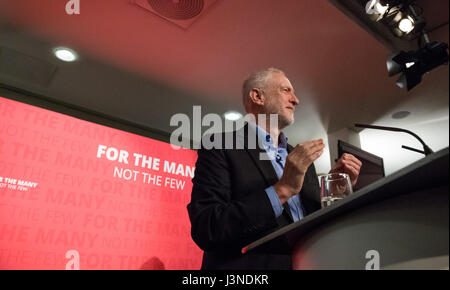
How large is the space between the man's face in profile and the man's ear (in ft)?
0.06

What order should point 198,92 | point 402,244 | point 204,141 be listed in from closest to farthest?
point 402,244 < point 204,141 < point 198,92

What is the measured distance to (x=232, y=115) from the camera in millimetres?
3426

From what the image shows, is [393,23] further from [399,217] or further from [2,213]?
[2,213]

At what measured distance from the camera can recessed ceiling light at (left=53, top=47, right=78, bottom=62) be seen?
2461mm

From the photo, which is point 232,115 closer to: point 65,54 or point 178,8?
point 178,8

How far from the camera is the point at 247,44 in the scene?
2.38 meters

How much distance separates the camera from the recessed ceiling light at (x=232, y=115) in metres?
3.38

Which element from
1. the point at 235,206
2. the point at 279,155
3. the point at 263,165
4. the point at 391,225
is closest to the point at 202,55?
the point at 279,155

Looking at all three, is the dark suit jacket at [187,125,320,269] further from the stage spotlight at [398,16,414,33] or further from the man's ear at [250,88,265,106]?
the stage spotlight at [398,16,414,33]

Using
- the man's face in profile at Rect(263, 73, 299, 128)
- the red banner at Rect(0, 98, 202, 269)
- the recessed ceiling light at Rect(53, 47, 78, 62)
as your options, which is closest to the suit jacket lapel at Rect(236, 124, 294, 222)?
the man's face in profile at Rect(263, 73, 299, 128)

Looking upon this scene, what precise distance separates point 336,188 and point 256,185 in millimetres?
235

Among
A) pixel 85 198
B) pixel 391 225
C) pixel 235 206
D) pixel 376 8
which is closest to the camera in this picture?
pixel 391 225
